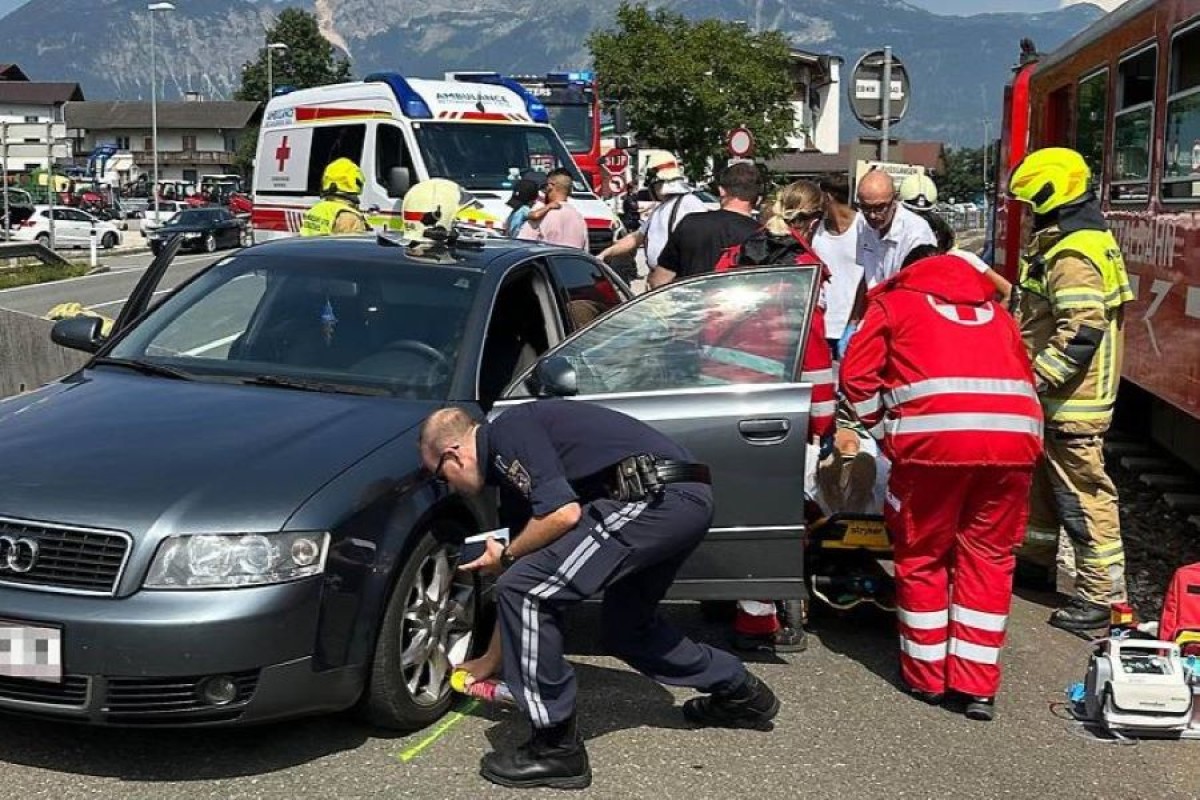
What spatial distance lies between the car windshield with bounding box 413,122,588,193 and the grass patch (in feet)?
42.2

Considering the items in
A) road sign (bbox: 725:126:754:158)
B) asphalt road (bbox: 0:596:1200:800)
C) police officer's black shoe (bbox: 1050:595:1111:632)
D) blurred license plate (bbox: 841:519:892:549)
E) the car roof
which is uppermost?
road sign (bbox: 725:126:754:158)

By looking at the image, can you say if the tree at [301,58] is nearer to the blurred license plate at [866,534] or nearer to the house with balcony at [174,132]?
the house with balcony at [174,132]

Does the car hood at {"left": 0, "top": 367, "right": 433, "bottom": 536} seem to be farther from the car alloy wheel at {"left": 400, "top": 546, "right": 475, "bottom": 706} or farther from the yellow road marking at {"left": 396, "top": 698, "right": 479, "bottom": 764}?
the yellow road marking at {"left": 396, "top": 698, "right": 479, "bottom": 764}

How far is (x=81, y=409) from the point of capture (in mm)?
4707

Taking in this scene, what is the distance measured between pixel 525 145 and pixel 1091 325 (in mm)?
10652

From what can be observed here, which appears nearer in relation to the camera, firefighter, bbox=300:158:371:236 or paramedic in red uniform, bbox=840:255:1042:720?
paramedic in red uniform, bbox=840:255:1042:720

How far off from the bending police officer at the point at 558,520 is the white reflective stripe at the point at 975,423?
1.04 m

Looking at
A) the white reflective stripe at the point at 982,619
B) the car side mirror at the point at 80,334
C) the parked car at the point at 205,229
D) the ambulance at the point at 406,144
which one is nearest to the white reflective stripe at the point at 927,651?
the white reflective stripe at the point at 982,619

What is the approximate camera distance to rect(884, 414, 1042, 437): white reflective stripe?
478 cm

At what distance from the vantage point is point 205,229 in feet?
127

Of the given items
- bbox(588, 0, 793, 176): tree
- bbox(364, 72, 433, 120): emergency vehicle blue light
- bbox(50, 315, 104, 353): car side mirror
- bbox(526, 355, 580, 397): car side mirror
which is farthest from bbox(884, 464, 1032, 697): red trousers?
bbox(588, 0, 793, 176): tree

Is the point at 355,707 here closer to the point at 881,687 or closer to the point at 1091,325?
the point at 881,687

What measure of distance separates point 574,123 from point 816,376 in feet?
71.7

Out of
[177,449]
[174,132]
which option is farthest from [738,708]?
[174,132]
